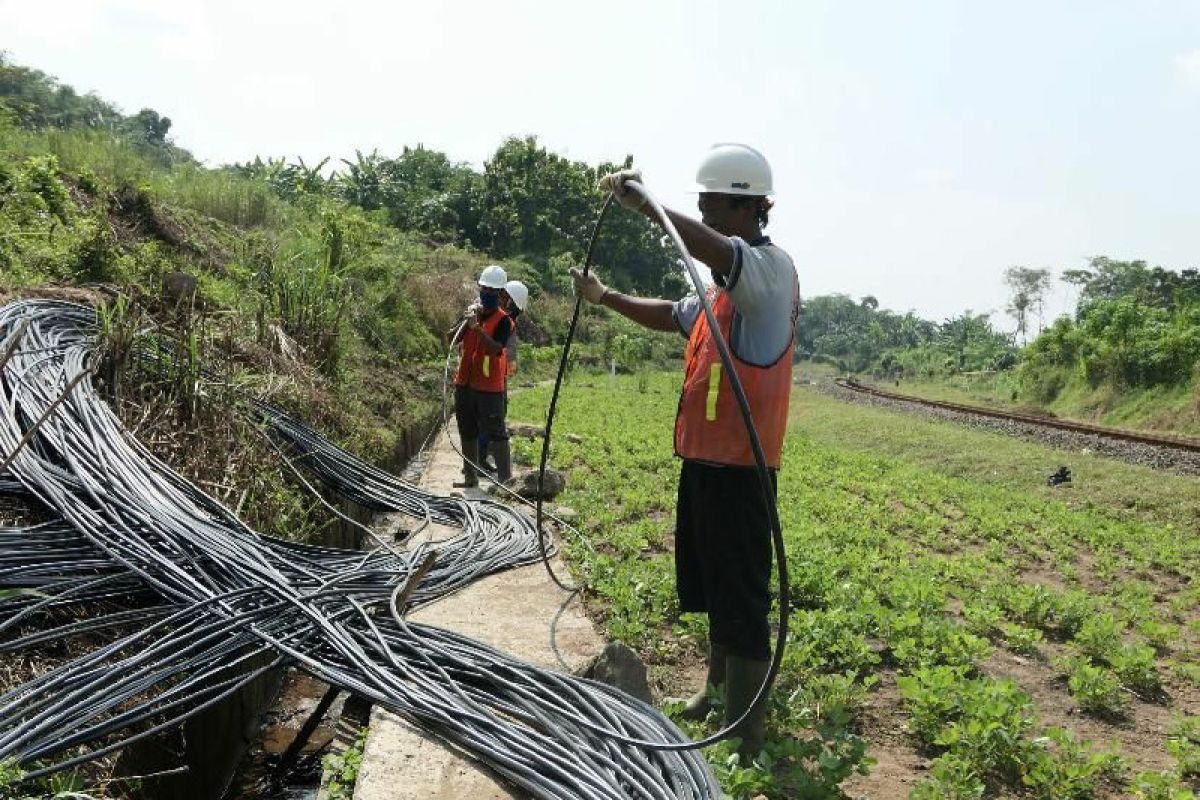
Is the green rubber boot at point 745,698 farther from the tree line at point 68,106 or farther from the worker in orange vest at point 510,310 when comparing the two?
the tree line at point 68,106

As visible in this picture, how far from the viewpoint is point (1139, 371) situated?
21469 millimetres

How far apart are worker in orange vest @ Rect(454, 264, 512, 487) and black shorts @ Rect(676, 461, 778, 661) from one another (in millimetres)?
3813

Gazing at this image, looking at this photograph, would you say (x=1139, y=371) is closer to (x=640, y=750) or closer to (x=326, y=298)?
(x=326, y=298)

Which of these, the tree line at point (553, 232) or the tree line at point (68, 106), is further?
the tree line at point (68, 106)

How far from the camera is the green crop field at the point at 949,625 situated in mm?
3125

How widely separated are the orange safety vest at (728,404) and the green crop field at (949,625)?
0.90 meters

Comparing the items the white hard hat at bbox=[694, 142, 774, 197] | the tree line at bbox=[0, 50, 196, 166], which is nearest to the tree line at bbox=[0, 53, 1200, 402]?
the tree line at bbox=[0, 50, 196, 166]

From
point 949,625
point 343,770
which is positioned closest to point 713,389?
point 343,770

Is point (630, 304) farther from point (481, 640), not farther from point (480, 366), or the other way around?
point (480, 366)

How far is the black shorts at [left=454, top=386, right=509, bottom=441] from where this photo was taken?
22.5 ft

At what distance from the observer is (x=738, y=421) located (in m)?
2.86

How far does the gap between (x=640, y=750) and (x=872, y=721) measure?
144 cm

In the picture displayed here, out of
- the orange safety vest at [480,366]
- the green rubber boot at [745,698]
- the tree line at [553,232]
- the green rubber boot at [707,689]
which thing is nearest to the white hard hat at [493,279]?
the orange safety vest at [480,366]

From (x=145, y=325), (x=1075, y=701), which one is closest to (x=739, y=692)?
(x=1075, y=701)
